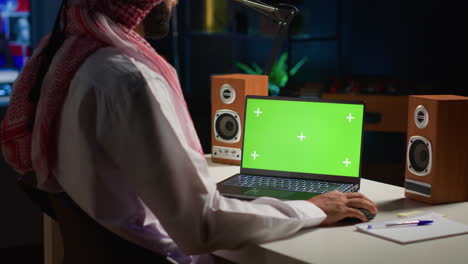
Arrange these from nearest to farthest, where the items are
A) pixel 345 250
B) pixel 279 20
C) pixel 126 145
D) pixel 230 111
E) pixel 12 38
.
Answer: pixel 126 145 → pixel 345 250 → pixel 230 111 → pixel 279 20 → pixel 12 38

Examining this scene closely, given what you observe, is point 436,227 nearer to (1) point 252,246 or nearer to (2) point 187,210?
(1) point 252,246

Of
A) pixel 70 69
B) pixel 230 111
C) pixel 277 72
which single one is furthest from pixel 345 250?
pixel 277 72

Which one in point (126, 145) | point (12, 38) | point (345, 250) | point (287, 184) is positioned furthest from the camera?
point (12, 38)

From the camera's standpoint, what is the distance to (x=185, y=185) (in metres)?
1.17

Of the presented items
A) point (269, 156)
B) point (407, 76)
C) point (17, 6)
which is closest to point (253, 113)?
point (269, 156)

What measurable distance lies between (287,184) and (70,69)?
0.79 m

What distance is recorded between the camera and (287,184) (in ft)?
5.90

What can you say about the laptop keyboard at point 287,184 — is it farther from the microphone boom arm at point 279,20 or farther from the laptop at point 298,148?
the microphone boom arm at point 279,20

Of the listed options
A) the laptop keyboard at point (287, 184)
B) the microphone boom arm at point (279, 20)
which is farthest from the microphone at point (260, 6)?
the laptop keyboard at point (287, 184)

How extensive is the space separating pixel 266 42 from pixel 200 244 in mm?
4072

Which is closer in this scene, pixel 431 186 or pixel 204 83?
pixel 431 186

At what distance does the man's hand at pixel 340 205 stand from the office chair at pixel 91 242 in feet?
1.28

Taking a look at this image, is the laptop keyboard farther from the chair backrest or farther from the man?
the chair backrest

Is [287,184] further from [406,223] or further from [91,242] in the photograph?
[91,242]
